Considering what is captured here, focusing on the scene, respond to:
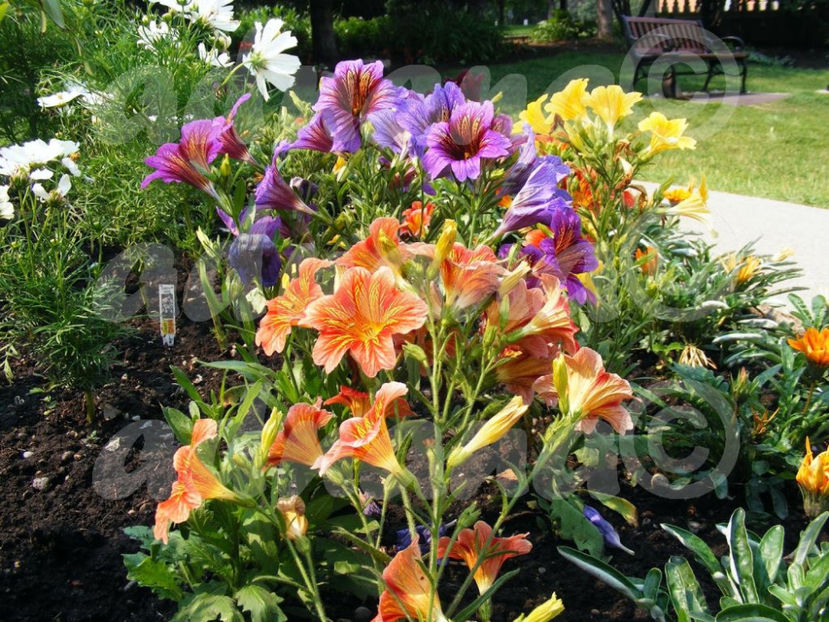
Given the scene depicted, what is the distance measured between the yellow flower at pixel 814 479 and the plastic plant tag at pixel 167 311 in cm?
179

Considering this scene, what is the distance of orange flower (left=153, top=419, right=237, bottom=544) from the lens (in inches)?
45.2

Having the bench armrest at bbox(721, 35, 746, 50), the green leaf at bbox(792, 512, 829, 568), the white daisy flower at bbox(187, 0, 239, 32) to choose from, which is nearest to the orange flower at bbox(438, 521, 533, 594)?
the green leaf at bbox(792, 512, 829, 568)

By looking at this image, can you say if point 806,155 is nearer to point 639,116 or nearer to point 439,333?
point 639,116

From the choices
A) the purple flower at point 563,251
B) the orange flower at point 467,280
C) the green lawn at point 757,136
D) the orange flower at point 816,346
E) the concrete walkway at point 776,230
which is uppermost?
the orange flower at point 467,280

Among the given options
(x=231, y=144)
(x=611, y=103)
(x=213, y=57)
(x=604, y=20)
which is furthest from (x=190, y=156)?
(x=604, y=20)

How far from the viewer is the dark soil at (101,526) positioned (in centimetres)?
161

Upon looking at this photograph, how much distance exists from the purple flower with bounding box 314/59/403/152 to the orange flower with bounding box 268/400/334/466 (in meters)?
0.54

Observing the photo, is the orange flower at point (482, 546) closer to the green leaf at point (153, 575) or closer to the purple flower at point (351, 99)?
the green leaf at point (153, 575)

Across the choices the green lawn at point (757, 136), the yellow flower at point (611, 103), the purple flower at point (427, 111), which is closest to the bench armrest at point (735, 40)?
the green lawn at point (757, 136)

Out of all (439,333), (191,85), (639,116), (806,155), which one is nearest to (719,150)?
(806,155)

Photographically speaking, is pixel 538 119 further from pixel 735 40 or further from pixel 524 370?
pixel 735 40

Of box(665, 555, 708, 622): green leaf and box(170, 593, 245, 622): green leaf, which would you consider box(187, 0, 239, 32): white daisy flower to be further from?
box(665, 555, 708, 622): green leaf

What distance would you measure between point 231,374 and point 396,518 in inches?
35.0

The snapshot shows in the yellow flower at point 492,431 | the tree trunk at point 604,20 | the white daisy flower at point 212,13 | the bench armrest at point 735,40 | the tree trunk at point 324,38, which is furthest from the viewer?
the tree trunk at point 604,20
